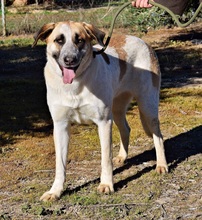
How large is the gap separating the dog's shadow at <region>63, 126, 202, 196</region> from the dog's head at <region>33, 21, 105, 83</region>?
4.24 ft

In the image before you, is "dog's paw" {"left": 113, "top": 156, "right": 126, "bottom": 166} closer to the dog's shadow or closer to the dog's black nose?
the dog's shadow

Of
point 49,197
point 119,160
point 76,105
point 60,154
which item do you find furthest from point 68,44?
point 119,160

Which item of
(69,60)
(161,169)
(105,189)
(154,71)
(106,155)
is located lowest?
(161,169)

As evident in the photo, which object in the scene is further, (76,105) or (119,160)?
(119,160)

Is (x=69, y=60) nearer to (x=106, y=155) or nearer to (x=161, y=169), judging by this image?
(x=106, y=155)

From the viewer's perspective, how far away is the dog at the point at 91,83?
5.41 meters

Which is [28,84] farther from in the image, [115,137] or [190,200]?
[190,200]

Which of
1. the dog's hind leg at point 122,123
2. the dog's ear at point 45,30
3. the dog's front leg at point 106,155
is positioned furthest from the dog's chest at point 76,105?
the dog's hind leg at point 122,123

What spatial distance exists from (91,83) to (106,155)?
2.34ft

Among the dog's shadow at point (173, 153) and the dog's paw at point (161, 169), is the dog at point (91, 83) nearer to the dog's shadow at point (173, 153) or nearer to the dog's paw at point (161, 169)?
the dog's paw at point (161, 169)

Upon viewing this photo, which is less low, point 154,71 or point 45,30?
point 45,30

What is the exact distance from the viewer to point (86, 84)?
18.5 feet

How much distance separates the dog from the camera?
5.41 metres

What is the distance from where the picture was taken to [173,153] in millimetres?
7219
